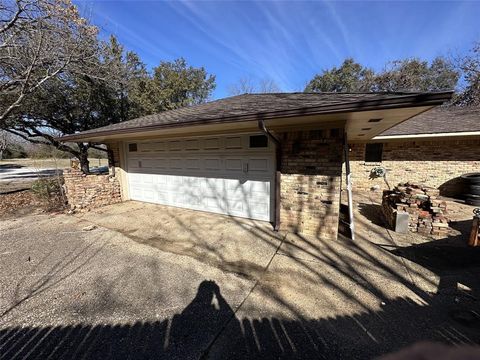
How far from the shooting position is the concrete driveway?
202 cm

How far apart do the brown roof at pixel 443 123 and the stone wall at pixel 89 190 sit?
1000 cm

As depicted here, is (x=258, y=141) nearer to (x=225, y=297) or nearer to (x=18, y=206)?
(x=225, y=297)

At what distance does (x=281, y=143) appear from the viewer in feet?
14.4

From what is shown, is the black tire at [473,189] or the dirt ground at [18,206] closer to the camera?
the dirt ground at [18,206]

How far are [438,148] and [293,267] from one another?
8.77 metres

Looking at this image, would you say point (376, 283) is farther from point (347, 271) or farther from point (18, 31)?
point (18, 31)

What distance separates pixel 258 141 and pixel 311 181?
1.50 m

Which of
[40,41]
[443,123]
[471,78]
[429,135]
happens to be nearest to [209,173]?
[40,41]

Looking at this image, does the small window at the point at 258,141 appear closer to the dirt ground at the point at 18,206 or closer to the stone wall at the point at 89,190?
the stone wall at the point at 89,190

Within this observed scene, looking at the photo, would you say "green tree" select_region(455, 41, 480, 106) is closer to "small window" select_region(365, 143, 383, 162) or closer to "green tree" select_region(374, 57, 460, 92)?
"green tree" select_region(374, 57, 460, 92)

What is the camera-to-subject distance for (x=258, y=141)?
488cm

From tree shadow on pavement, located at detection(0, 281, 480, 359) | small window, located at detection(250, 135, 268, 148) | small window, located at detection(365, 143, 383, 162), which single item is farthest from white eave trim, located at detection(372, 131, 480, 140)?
tree shadow on pavement, located at detection(0, 281, 480, 359)

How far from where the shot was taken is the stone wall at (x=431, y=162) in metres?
8.04

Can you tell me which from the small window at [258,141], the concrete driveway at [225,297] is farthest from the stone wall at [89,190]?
the small window at [258,141]
